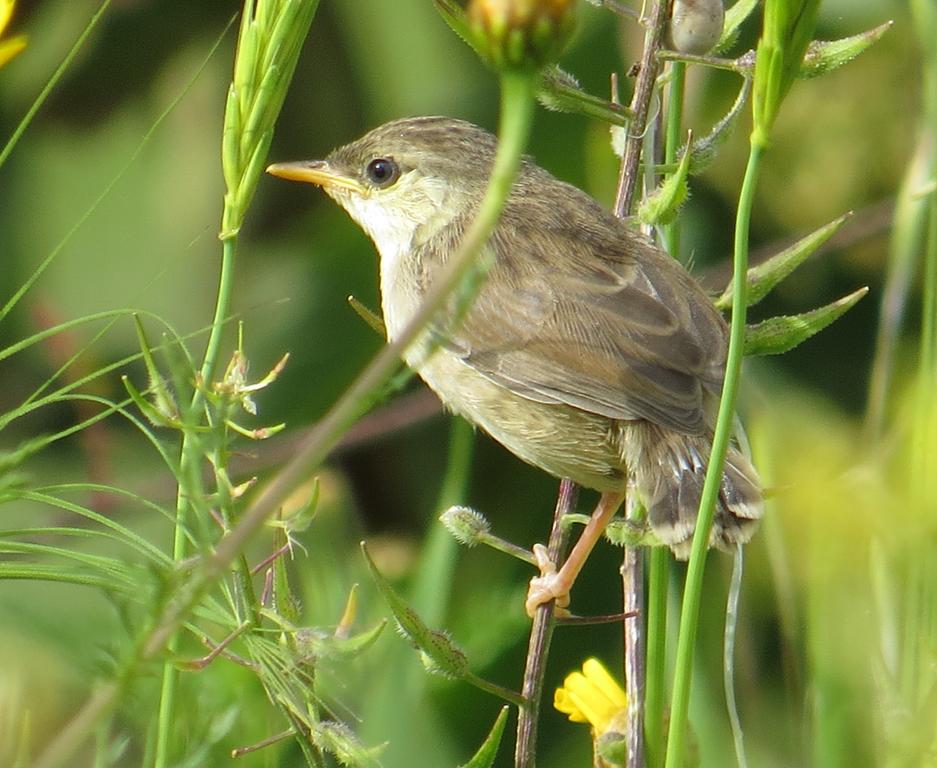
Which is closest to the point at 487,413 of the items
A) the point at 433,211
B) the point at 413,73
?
the point at 433,211

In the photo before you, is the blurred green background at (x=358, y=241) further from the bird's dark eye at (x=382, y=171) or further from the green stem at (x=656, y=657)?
the green stem at (x=656, y=657)

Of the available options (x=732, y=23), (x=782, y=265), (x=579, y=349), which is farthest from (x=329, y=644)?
(x=579, y=349)

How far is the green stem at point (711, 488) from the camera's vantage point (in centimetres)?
146

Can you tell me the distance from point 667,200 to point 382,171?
1.95 metres

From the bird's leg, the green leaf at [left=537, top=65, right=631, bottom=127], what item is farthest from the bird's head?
the green leaf at [left=537, top=65, right=631, bottom=127]

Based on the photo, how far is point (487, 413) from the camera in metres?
3.41

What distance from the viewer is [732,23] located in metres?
2.38

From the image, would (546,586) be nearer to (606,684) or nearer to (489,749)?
(606,684)

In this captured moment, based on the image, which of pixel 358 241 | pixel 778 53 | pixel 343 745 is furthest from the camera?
pixel 358 241

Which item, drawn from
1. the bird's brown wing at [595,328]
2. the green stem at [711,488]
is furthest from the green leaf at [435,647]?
the bird's brown wing at [595,328]

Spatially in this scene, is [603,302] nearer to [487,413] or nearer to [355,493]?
[487,413]

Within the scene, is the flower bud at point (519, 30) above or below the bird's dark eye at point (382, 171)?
below

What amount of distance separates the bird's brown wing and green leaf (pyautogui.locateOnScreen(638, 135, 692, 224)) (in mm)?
1032

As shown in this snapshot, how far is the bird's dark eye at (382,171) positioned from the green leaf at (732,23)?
5.23ft
